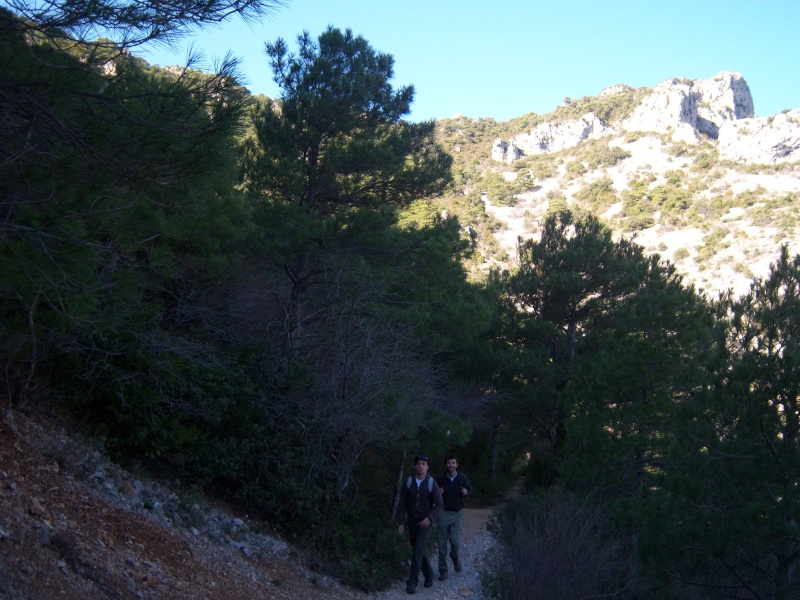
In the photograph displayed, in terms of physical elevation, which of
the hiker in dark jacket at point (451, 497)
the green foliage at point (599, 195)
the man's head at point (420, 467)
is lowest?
the hiker in dark jacket at point (451, 497)

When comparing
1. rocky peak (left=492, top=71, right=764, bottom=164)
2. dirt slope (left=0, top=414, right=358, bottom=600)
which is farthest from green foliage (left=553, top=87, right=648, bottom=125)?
dirt slope (left=0, top=414, right=358, bottom=600)

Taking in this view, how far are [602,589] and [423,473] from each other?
2.43 metres

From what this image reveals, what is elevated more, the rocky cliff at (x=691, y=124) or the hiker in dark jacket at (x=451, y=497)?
the rocky cliff at (x=691, y=124)

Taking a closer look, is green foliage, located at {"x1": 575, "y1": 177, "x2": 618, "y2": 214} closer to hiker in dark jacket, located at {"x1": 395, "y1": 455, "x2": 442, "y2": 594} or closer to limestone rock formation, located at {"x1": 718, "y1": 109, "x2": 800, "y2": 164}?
limestone rock formation, located at {"x1": 718, "y1": 109, "x2": 800, "y2": 164}

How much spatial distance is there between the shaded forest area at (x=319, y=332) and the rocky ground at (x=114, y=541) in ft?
2.07

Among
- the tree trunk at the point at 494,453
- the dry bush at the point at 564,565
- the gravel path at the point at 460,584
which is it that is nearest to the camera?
the dry bush at the point at 564,565

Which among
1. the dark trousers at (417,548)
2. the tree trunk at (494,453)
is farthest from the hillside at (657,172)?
the dark trousers at (417,548)

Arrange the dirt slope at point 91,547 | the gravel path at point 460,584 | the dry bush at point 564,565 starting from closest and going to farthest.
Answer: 1. the dirt slope at point 91,547
2. the dry bush at point 564,565
3. the gravel path at point 460,584

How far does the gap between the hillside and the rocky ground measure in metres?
37.1

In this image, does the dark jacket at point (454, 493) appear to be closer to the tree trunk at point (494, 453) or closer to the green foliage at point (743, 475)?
the green foliage at point (743, 475)

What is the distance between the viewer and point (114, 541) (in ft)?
17.6

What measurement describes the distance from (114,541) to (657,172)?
75.2 m

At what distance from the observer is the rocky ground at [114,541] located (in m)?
4.39

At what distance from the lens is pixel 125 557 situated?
5.16 meters
